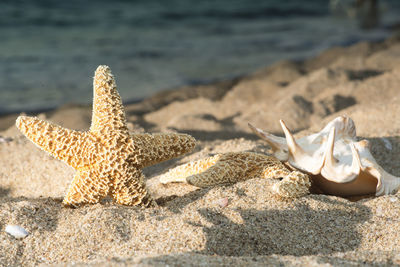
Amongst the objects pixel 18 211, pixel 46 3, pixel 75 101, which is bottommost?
pixel 75 101

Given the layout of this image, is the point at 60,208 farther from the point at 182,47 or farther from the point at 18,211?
the point at 182,47

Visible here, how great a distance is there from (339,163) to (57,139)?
182cm

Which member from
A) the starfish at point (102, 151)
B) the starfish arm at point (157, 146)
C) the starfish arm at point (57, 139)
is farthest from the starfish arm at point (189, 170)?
the starfish arm at point (57, 139)

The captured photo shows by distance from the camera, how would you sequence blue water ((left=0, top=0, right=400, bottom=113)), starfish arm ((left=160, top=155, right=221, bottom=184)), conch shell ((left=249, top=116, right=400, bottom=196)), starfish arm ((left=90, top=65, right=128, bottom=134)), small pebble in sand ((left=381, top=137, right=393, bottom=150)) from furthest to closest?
blue water ((left=0, top=0, right=400, bottom=113)) → small pebble in sand ((left=381, top=137, right=393, bottom=150)) → starfish arm ((left=160, top=155, right=221, bottom=184)) → conch shell ((left=249, top=116, right=400, bottom=196)) → starfish arm ((left=90, top=65, right=128, bottom=134))

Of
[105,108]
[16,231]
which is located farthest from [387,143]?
[16,231]

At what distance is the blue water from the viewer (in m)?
7.97

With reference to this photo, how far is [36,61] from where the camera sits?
28.6 feet

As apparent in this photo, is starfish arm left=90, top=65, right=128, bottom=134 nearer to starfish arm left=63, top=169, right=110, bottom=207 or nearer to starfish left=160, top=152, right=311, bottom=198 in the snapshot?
starfish arm left=63, top=169, right=110, bottom=207

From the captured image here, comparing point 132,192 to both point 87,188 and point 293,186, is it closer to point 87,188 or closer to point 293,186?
point 87,188

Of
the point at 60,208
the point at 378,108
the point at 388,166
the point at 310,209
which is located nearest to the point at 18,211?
the point at 60,208

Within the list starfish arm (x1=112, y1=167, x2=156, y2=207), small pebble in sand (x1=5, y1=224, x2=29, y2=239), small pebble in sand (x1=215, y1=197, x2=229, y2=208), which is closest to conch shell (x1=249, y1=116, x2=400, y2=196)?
small pebble in sand (x1=215, y1=197, x2=229, y2=208)

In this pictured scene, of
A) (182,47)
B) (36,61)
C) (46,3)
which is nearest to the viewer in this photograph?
(36,61)

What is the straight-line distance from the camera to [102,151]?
282 cm

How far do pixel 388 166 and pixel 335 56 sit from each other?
229 inches
